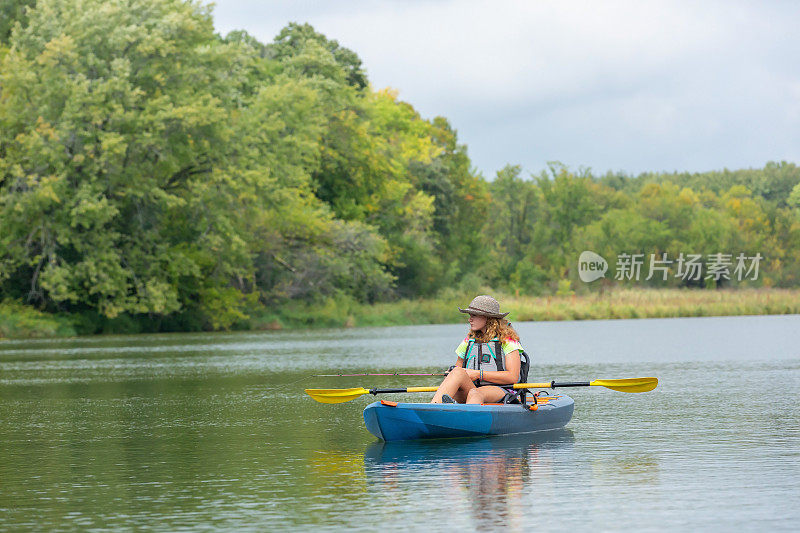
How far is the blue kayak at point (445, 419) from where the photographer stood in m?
13.5

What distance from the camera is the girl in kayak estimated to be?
13.8 m

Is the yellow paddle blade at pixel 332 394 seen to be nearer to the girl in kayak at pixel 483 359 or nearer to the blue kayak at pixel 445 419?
the blue kayak at pixel 445 419

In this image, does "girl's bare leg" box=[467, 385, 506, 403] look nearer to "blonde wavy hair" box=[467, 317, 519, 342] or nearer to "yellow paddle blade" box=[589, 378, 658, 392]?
"blonde wavy hair" box=[467, 317, 519, 342]

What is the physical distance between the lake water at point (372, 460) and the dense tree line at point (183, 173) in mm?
23782

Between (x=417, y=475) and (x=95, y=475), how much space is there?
3.26 m

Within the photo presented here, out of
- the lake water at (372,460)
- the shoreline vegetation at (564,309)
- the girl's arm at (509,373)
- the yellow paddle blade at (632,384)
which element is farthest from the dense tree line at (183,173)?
the girl's arm at (509,373)

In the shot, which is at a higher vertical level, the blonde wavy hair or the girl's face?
the girl's face

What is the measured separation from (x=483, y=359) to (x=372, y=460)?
203cm

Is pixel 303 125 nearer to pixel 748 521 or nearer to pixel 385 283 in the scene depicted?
pixel 385 283

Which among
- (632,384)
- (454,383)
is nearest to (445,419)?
(454,383)

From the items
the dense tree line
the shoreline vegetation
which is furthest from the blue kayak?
the shoreline vegetation

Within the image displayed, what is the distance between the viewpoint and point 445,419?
13.6 m

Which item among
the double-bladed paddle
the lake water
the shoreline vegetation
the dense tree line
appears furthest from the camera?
the shoreline vegetation

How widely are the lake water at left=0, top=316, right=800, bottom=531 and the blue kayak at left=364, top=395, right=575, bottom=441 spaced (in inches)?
6.8
